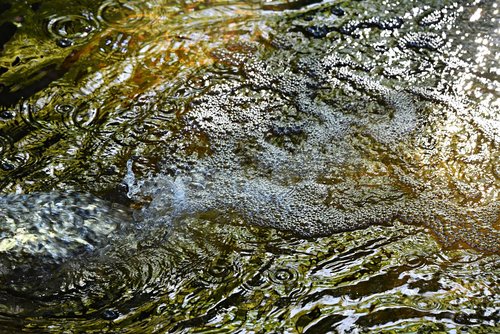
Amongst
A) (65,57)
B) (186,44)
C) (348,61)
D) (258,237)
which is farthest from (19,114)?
(348,61)

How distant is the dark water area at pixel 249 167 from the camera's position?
7.20 ft

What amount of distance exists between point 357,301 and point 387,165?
0.80m

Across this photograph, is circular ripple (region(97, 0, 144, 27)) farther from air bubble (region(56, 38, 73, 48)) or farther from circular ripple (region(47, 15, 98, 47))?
air bubble (region(56, 38, 73, 48))

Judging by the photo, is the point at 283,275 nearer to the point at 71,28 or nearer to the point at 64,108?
the point at 64,108

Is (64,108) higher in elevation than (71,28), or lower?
lower

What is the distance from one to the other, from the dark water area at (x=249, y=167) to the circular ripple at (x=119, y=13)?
0.02 meters

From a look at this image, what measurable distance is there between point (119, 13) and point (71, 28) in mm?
334

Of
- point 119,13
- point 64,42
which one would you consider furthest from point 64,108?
point 119,13

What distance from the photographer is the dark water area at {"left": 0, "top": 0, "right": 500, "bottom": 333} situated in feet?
7.20

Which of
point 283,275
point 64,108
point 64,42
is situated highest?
point 64,42

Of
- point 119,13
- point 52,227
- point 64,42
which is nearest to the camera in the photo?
point 52,227

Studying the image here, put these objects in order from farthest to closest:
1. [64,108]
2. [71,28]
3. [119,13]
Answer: [119,13]
[71,28]
[64,108]

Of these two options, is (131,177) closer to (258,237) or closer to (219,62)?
(258,237)

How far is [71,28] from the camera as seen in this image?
11.8 ft
